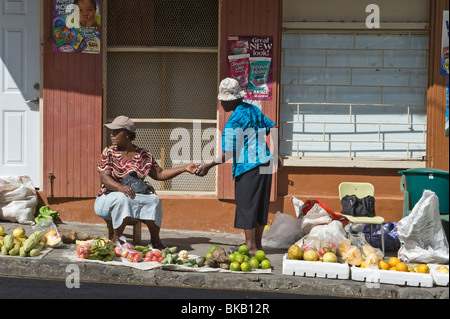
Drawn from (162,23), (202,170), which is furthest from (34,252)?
(162,23)

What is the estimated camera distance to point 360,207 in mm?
8641

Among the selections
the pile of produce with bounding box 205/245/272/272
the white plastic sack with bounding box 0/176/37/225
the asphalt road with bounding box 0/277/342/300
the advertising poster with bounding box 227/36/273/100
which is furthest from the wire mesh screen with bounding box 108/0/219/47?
the asphalt road with bounding box 0/277/342/300

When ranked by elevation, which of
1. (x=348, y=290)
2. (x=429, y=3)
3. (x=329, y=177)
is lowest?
(x=348, y=290)

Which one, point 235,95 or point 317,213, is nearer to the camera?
point 235,95

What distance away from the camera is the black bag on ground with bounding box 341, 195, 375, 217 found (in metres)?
8.62

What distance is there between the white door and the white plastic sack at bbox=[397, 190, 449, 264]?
16.2 feet

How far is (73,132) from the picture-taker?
32.2 feet

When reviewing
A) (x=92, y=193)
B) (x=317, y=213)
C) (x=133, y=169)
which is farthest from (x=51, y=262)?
(x=317, y=213)

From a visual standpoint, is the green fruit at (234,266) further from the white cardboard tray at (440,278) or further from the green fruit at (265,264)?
the white cardboard tray at (440,278)

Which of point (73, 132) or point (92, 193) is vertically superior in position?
point (73, 132)

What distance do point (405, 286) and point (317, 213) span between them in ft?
6.78

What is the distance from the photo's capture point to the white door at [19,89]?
9859 mm

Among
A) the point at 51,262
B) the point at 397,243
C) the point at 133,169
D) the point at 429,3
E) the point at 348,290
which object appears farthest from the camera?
the point at 429,3

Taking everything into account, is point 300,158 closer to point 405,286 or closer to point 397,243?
point 397,243
